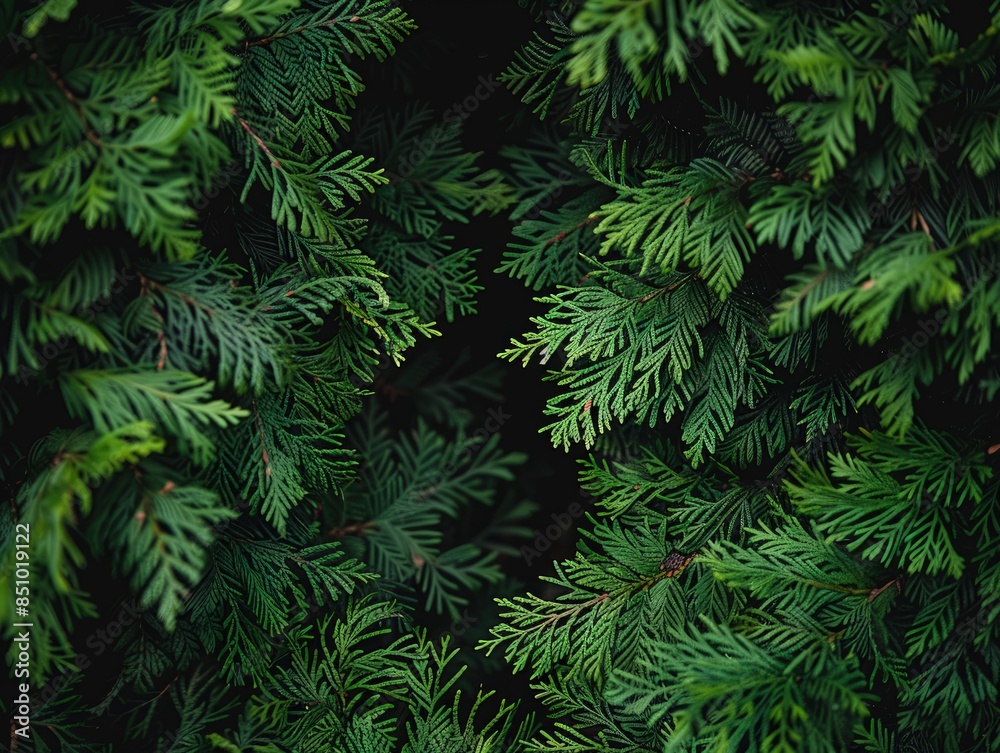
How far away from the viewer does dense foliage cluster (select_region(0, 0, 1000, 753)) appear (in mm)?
1032

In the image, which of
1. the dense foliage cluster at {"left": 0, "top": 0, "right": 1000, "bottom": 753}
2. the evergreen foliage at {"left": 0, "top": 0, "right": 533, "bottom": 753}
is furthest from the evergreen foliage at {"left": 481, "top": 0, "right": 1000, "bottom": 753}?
the evergreen foliage at {"left": 0, "top": 0, "right": 533, "bottom": 753}

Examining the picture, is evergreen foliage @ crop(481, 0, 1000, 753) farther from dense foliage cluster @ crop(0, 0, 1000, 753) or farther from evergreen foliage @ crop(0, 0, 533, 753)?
evergreen foliage @ crop(0, 0, 533, 753)

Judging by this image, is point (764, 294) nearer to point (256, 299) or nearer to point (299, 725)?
point (256, 299)

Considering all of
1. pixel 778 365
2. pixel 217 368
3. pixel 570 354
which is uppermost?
pixel 217 368

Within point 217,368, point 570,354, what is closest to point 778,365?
point 570,354

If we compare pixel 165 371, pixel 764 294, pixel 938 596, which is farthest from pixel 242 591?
pixel 938 596

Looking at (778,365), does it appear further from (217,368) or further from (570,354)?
(217,368)

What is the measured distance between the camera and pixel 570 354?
1.29 metres

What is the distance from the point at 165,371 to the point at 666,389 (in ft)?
2.65

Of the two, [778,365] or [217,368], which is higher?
[217,368]

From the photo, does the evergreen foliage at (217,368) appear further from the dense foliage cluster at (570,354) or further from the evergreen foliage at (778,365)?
the evergreen foliage at (778,365)

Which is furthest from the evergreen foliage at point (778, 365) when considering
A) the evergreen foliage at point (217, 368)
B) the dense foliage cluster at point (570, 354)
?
the evergreen foliage at point (217, 368)

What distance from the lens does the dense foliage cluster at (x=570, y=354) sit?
40.6 inches

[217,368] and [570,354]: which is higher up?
[217,368]
